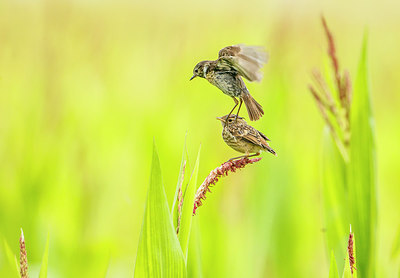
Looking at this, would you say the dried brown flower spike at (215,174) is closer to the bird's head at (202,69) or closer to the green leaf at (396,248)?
the bird's head at (202,69)

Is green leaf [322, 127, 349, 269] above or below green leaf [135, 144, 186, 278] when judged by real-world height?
above

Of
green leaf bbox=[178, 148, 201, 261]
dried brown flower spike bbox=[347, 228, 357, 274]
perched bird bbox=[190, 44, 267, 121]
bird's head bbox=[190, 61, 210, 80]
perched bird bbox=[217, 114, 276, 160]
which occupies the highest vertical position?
bird's head bbox=[190, 61, 210, 80]

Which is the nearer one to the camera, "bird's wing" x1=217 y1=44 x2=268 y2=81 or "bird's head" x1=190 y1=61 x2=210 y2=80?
"bird's wing" x1=217 y1=44 x2=268 y2=81

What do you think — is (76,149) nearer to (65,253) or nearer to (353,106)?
(65,253)

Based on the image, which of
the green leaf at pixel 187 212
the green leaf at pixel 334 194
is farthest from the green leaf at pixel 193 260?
the green leaf at pixel 334 194

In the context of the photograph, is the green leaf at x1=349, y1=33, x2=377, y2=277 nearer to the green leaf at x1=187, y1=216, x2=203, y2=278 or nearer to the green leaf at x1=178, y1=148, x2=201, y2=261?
the green leaf at x1=187, y1=216, x2=203, y2=278

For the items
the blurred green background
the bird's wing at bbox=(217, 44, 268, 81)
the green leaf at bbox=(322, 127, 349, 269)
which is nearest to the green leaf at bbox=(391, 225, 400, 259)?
the blurred green background
